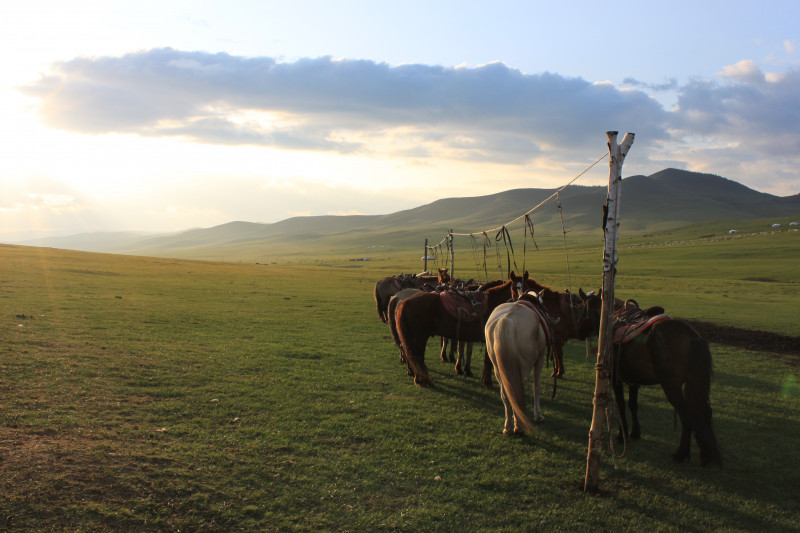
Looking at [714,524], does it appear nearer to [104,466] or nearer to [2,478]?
[104,466]

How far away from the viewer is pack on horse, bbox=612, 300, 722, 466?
6254 millimetres

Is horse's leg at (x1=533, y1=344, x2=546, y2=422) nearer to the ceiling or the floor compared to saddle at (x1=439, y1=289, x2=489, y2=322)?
nearer to the floor

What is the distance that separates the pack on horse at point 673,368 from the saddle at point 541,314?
1.03 meters

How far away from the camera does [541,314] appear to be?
311 inches

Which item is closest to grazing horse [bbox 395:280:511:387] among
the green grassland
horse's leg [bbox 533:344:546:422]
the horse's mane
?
→ the green grassland

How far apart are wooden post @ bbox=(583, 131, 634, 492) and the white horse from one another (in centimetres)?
114

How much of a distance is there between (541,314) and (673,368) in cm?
203

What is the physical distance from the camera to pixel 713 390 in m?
9.68

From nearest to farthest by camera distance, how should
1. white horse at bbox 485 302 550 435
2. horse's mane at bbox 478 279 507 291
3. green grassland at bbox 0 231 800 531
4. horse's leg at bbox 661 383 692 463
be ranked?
1. green grassland at bbox 0 231 800 531
2. horse's leg at bbox 661 383 692 463
3. white horse at bbox 485 302 550 435
4. horse's mane at bbox 478 279 507 291

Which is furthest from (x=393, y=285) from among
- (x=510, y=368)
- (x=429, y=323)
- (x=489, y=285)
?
(x=510, y=368)

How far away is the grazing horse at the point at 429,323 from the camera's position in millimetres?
9562

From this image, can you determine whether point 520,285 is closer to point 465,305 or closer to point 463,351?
point 465,305

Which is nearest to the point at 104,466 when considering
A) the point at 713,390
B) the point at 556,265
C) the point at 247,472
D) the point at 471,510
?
the point at 247,472

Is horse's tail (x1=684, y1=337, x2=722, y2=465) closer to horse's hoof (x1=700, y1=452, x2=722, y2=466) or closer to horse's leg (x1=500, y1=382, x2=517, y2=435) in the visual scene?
horse's hoof (x1=700, y1=452, x2=722, y2=466)
